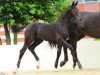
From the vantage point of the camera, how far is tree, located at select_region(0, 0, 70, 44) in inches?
745

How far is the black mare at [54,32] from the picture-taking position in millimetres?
14633

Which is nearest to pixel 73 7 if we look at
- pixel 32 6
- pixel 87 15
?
pixel 87 15

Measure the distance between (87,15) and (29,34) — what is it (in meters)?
2.17

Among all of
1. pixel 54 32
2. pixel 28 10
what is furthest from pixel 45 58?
pixel 28 10

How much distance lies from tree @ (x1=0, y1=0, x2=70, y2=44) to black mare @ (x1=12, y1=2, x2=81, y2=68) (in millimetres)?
3246

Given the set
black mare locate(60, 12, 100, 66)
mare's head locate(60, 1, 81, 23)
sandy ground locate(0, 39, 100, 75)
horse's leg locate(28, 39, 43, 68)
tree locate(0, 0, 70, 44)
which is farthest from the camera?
tree locate(0, 0, 70, 44)

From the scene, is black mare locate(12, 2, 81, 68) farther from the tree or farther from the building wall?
the building wall

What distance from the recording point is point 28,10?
62.9 feet

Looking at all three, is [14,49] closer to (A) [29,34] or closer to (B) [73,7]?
(A) [29,34]

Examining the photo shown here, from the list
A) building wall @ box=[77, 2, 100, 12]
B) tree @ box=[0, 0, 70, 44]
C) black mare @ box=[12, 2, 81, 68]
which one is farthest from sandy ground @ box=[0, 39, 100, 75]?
building wall @ box=[77, 2, 100, 12]

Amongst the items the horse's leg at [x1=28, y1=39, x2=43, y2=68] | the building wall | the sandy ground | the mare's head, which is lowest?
the building wall

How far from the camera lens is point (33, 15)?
1981 centimetres

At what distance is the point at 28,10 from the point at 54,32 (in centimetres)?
447

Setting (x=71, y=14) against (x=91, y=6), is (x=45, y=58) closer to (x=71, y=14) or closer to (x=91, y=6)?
(x=71, y=14)
